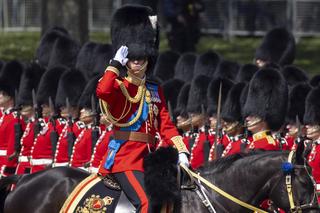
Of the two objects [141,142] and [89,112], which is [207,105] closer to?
[89,112]

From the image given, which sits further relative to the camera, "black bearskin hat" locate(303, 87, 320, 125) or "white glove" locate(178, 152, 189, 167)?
"black bearskin hat" locate(303, 87, 320, 125)

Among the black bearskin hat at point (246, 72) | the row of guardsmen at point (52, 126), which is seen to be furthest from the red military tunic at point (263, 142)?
the black bearskin hat at point (246, 72)

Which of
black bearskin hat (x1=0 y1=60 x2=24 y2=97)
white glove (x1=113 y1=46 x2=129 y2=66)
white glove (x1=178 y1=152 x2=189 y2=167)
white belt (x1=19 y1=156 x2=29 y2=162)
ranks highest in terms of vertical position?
white glove (x1=113 y1=46 x2=129 y2=66)

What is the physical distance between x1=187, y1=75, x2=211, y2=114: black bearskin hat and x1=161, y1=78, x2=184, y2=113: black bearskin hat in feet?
1.28

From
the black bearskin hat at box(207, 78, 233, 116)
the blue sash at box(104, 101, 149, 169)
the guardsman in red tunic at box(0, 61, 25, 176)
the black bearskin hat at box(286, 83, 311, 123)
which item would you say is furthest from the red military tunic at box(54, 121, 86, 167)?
the blue sash at box(104, 101, 149, 169)

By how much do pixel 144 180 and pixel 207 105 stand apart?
13.1 ft

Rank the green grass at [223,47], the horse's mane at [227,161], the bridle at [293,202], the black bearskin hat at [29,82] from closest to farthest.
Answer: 1. the bridle at [293,202]
2. the horse's mane at [227,161]
3. the black bearskin hat at [29,82]
4. the green grass at [223,47]

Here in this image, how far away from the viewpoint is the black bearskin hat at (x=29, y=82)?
13.3 meters

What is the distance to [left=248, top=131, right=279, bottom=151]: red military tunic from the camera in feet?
32.2

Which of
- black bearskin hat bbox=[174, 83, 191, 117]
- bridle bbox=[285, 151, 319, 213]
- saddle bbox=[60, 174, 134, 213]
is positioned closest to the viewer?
bridle bbox=[285, 151, 319, 213]

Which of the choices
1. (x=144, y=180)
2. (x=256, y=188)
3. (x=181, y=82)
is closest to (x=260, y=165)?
(x=256, y=188)

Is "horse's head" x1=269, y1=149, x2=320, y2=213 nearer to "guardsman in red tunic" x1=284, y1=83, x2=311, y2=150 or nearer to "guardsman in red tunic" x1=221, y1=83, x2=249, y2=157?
"guardsman in red tunic" x1=221, y1=83, x2=249, y2=157

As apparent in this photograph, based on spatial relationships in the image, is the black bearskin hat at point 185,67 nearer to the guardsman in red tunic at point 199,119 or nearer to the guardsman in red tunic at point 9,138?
the guardsman in red tunic at point 199,119

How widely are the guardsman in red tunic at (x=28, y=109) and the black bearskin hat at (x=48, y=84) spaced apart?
9cm
